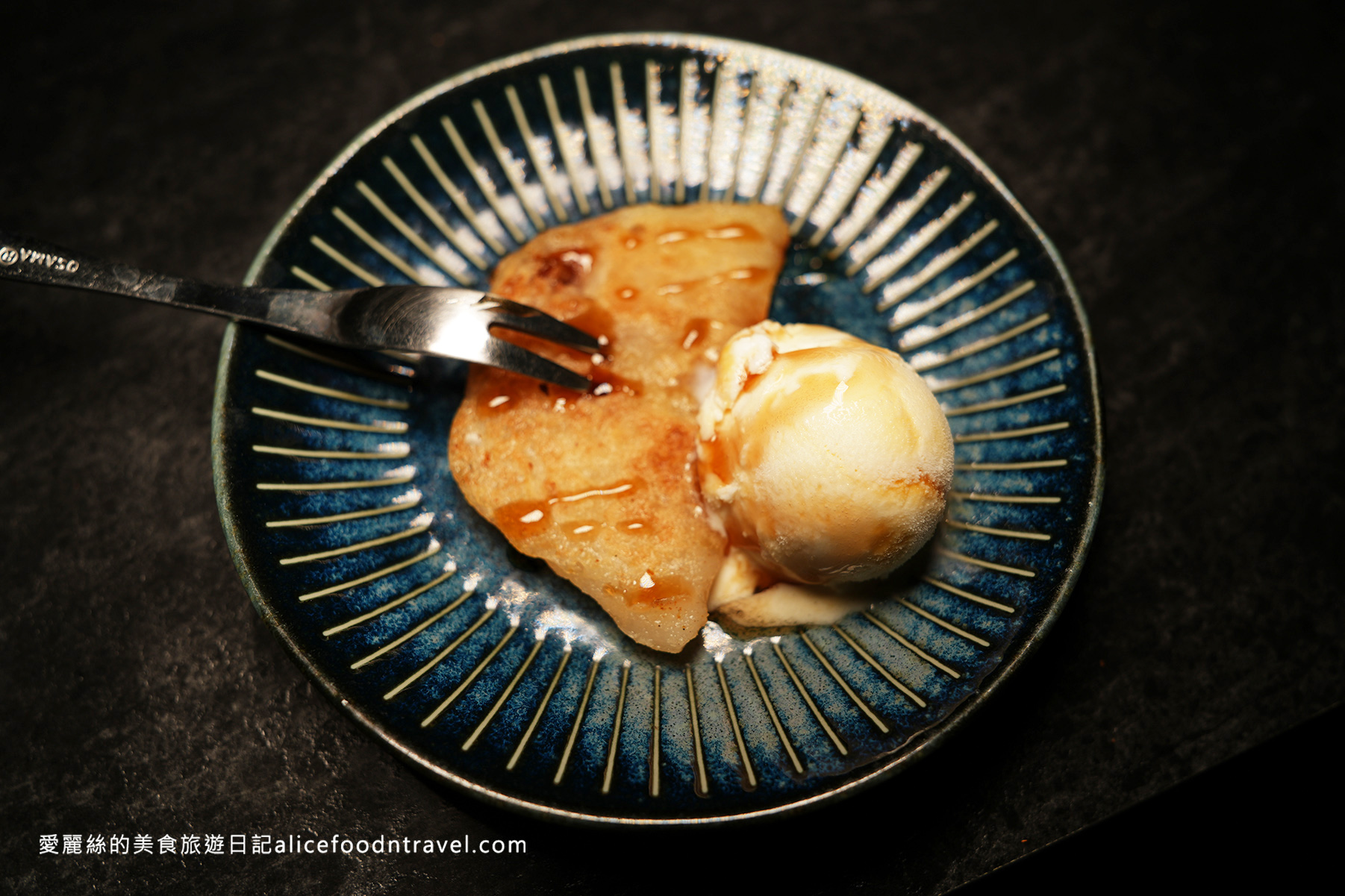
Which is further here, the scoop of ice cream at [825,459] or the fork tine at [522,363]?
the fork tine at [522,363]

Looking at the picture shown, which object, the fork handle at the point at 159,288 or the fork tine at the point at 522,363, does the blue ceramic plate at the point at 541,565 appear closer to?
the fork handle at the point at 159,288

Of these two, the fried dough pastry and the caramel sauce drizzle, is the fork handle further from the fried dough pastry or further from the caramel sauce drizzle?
the caramel sauce drizzle

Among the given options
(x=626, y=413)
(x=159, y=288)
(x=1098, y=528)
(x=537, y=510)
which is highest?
(x=159, y=288)

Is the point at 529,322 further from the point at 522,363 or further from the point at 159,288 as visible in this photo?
the point at 159,288

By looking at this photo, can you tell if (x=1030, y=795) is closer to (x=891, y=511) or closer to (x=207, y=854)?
(x=891, y=511)

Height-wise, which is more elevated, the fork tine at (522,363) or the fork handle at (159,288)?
the fork handle at (159,288)

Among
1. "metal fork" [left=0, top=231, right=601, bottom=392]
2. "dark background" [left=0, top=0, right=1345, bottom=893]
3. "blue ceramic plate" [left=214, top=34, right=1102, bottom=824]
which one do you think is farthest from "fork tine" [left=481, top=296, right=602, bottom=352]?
"dark background" [left=0, top=0, right=1345, bottom=893]

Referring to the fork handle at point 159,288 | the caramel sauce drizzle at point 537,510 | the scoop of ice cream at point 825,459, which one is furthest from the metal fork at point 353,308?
the scoop of ice cream at point 825,459

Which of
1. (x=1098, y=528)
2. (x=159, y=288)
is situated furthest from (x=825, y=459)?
(x=159, y=288)
